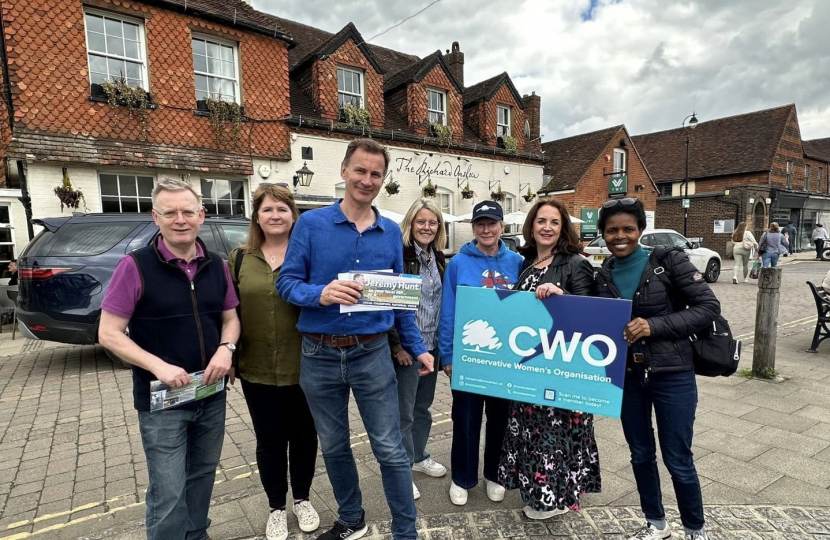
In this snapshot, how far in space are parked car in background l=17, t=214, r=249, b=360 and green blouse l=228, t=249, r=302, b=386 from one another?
354cm

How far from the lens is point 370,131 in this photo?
43.0ft

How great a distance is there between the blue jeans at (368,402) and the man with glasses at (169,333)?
0.44 meters

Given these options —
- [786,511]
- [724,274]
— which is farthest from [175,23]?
[724,274]

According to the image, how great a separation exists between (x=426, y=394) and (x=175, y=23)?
1055cm

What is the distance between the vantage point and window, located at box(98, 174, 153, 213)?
937 centimetres

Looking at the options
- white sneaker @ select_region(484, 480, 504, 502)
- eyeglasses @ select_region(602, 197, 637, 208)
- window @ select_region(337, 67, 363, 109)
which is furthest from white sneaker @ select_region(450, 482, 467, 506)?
window @ select_region(337, 67, 363, 109)

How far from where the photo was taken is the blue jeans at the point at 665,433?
86.5 inches

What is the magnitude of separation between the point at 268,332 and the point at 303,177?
975cm

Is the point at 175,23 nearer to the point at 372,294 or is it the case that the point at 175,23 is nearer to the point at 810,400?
the point at 372,294

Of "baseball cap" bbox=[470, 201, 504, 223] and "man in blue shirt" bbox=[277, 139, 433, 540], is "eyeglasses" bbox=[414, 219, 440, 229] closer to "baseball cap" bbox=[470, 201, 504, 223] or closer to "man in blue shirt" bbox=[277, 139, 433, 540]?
"baseball cap" bbox=[470, 201, 504, 223]

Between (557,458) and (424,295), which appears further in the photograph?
(424,295)

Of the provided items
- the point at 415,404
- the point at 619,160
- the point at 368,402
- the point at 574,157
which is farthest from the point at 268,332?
the point at 619,160

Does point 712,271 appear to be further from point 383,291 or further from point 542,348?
point 383,291

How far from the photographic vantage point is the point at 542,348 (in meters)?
2.48
